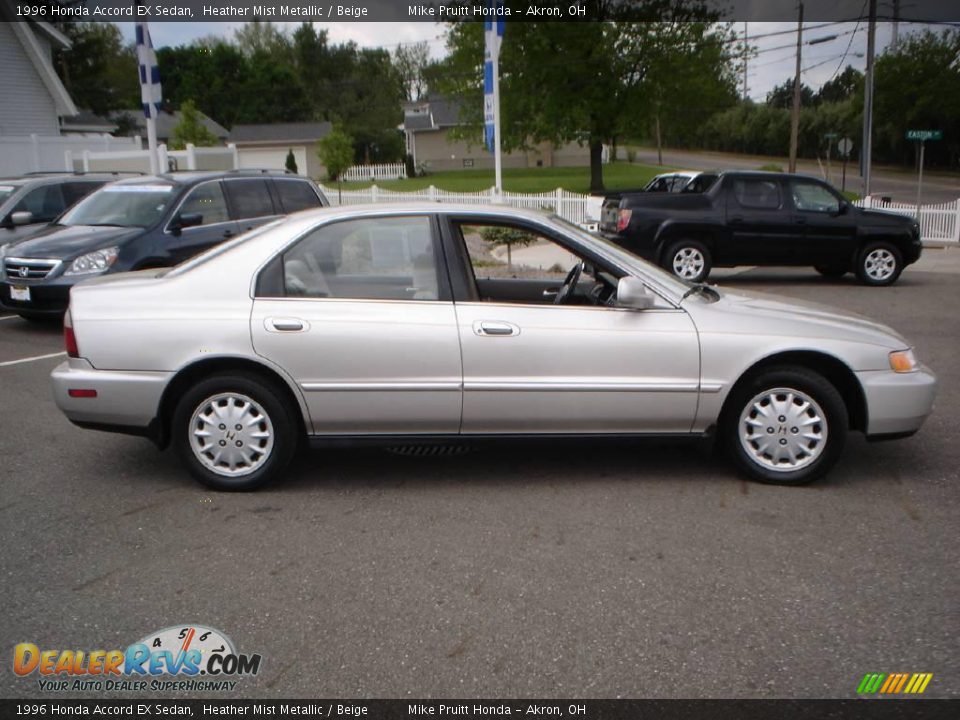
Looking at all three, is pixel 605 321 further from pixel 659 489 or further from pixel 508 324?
pixel 659 489

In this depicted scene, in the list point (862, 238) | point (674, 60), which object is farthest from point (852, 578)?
point (674, 60)

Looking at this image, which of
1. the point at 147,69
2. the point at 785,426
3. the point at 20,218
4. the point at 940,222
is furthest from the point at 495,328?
the point at 940,222

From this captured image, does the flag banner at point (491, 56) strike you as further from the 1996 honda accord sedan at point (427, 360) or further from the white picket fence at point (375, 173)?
the white picket fence at point (375, 173)

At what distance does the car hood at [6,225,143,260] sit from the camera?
9766 mm

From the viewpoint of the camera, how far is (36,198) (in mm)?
12500

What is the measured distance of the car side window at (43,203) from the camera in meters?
12.4

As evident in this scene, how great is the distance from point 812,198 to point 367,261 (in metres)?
10.7

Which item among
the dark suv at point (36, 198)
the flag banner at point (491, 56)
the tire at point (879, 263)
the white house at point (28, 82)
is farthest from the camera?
the white house at point (28, 82)

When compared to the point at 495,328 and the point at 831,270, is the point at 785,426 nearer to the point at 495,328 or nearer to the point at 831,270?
the point at 495,328

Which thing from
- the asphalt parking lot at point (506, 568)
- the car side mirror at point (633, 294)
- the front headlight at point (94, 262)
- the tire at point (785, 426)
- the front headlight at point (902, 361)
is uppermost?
the car side mirror at point (633, 294)

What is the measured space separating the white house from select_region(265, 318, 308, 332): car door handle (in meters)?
28.8

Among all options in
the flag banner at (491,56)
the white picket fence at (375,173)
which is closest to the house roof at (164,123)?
the white picket fence at (375,173)

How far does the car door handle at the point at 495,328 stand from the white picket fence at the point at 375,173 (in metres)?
50.0

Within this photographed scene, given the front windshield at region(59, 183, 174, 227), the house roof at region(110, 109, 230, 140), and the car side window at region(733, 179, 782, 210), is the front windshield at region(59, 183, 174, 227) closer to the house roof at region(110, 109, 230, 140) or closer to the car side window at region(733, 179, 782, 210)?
the car side window at region(733, 179, 782, 210)
